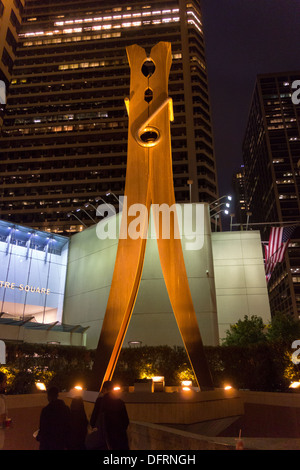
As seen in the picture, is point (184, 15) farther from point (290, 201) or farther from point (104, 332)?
point (104, 332)

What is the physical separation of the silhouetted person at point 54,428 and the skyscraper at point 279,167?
7519 centimetres

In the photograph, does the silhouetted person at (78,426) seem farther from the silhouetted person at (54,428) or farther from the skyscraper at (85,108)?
the skyscraper at (85,108)

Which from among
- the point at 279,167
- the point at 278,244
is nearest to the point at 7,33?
the point at 278,244

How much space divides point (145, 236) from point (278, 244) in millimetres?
9999

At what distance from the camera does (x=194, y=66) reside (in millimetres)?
59906

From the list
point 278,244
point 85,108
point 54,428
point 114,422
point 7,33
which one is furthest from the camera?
point 85,108

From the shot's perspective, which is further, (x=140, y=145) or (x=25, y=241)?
(x=25, y=241)

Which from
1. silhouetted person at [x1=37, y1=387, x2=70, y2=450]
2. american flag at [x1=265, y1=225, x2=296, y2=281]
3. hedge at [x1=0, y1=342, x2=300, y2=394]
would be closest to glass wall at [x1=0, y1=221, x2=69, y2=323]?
hedge at [x1=0, y1=342, x2=300, y2=394]

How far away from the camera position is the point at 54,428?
11.9 feet

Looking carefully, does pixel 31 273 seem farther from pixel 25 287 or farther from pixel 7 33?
pixel 7 33

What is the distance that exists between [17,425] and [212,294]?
11.9 meters

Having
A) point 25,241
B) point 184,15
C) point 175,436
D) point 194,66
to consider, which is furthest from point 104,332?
point 184,15
